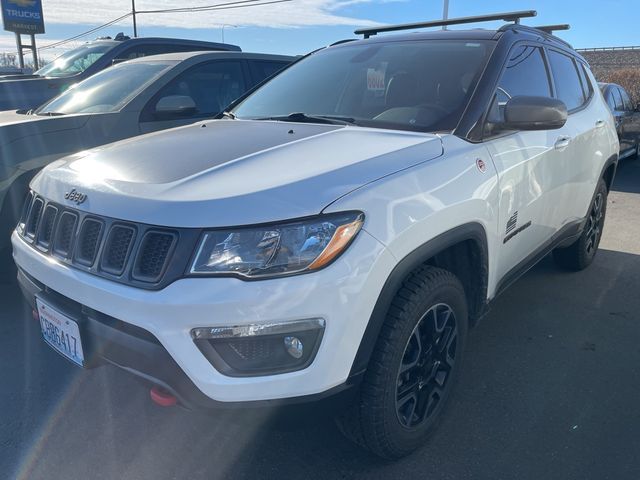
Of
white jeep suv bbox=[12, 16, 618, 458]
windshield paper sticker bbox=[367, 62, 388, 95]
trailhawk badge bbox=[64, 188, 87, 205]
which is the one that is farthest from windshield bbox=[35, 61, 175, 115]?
trailhawk badge bbox=[64, 188, 87, 205]

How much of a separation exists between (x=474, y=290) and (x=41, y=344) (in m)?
2.65

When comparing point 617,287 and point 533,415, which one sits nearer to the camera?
point 533,415

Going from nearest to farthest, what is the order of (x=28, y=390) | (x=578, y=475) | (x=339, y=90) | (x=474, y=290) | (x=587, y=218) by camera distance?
(x=578, y=475) → (x=474, y=290) → (x=28, y=390) → (x=339, y=90) → (x=587, y=218)

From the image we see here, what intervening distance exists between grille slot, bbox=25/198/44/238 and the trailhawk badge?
12.2 inches

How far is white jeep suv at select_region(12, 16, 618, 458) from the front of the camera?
5.87 ft

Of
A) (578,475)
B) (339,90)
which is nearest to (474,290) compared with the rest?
(578,475)

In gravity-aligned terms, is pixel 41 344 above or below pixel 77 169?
below

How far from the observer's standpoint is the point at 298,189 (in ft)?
6.23

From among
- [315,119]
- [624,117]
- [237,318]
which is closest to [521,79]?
[315,119]

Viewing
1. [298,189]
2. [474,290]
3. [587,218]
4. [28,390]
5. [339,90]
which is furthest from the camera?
[587,218]

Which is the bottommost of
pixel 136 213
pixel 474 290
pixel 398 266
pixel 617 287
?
pixel 617 287

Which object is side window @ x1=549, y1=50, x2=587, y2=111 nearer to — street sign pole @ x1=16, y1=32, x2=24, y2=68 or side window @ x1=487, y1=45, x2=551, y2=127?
side window @ x1=487, y1=45, x2=551, y2=127

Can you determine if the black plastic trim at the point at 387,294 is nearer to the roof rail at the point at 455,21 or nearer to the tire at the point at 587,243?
the roof rail at the point at 455,21

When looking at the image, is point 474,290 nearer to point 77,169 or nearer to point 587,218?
point 77,169
